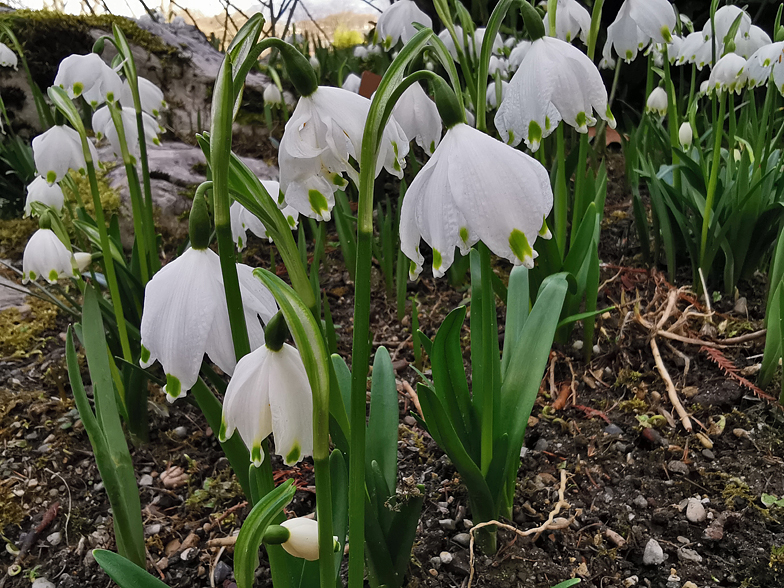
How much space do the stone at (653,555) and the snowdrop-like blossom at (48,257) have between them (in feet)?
4.59

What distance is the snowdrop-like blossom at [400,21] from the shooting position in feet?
5.94

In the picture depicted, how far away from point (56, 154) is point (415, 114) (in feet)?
3.50

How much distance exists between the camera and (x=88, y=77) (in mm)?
1411

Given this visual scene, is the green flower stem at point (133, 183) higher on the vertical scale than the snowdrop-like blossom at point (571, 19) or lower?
lower

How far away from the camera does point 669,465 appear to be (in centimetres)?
128

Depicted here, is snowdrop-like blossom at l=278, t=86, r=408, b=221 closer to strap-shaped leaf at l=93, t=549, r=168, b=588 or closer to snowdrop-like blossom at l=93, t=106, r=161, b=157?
strap-shaped leaf at l=93, t=549, r=168, b=588

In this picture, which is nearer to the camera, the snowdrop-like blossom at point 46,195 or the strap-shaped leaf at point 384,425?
the strap-shaped leaf at point 384,425

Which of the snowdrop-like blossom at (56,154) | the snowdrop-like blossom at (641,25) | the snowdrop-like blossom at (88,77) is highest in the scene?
the snowdrop-like blossom at (641,25)

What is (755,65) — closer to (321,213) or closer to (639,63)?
(321,213)

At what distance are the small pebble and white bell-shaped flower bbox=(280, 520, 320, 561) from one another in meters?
0.56

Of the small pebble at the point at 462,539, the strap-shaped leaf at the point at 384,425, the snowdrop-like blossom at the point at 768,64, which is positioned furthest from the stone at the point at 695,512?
the snowdrop-like blossom at the point at 768,64

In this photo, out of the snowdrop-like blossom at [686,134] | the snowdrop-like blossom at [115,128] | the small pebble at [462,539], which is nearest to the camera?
the small pebble at [462,539]

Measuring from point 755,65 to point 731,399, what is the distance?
1.08 meters

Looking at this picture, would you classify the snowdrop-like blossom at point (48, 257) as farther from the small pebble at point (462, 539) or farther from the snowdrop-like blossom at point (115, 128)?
the small pebble at point (462, 539)
